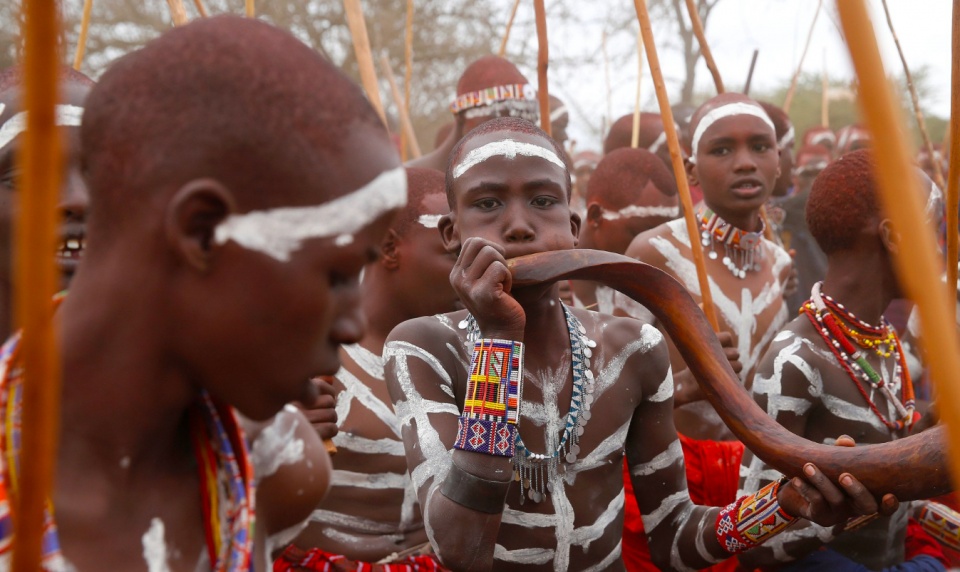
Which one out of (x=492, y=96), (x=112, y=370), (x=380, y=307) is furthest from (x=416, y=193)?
(x=492, y=96)

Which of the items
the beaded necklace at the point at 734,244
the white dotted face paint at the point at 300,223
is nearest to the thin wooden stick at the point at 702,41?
the beaded necklace at the point at 734,244

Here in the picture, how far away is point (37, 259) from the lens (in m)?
0.86

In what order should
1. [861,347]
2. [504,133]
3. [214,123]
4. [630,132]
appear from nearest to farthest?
[214,123] → [504,133] → [861,347] → [630,132]

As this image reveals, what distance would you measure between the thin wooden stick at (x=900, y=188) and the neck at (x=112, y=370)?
0.92 metres

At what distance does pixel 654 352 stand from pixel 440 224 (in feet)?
2.34

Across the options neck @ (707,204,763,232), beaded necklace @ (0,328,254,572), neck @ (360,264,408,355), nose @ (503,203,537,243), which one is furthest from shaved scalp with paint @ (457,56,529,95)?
beaded necklace @ (0,328,254,572)

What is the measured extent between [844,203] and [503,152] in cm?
132

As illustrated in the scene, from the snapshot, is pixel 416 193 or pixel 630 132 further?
pixel 630 132

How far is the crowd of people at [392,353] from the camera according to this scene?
126 centimetres

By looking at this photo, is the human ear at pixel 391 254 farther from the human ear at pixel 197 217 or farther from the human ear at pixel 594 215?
the human ear at pixel 594 215

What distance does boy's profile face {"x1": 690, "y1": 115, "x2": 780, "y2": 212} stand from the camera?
4328 mm

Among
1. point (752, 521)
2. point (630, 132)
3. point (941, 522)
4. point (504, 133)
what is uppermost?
point (630, 132)

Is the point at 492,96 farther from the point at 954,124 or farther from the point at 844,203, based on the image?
the point at 954,124

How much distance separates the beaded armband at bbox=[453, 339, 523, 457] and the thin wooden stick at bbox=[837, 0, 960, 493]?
1353mm
